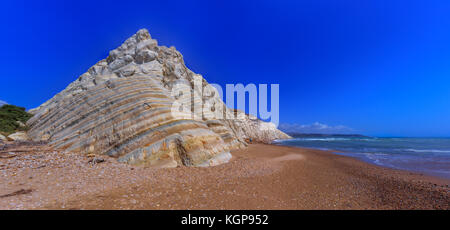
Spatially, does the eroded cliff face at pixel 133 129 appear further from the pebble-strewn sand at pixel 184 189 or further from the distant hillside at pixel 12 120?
the distant hillside at pixel 12 120

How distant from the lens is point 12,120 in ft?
50.5

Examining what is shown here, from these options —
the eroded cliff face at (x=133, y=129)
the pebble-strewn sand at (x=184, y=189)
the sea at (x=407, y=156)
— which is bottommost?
the sea at (x=407, y=156)

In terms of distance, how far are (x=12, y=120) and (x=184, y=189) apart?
22745mm

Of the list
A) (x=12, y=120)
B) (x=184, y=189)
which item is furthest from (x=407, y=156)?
(x=12, y=120)

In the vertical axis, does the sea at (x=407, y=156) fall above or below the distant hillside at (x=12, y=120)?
below

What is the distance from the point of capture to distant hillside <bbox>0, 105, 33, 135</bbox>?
1368cm

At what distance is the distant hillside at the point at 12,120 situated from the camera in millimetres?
13680

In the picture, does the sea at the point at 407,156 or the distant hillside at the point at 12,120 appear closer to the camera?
the sea at the point at 407,156

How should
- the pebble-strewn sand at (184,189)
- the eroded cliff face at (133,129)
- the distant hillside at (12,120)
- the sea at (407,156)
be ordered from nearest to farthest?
1. the pebble-strewn sand at (184,189)
2. the eroded cliff face at (133,129)
3. the sea at (407,156)
4. the distant hillside at (12,120)

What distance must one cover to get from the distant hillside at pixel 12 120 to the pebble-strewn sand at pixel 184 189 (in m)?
12.2

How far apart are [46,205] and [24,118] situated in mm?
23212

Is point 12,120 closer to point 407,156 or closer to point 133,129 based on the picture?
point 133,129

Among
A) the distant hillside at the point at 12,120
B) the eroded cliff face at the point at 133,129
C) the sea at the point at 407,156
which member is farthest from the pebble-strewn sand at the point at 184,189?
the distant hillside at the point at 12,120
